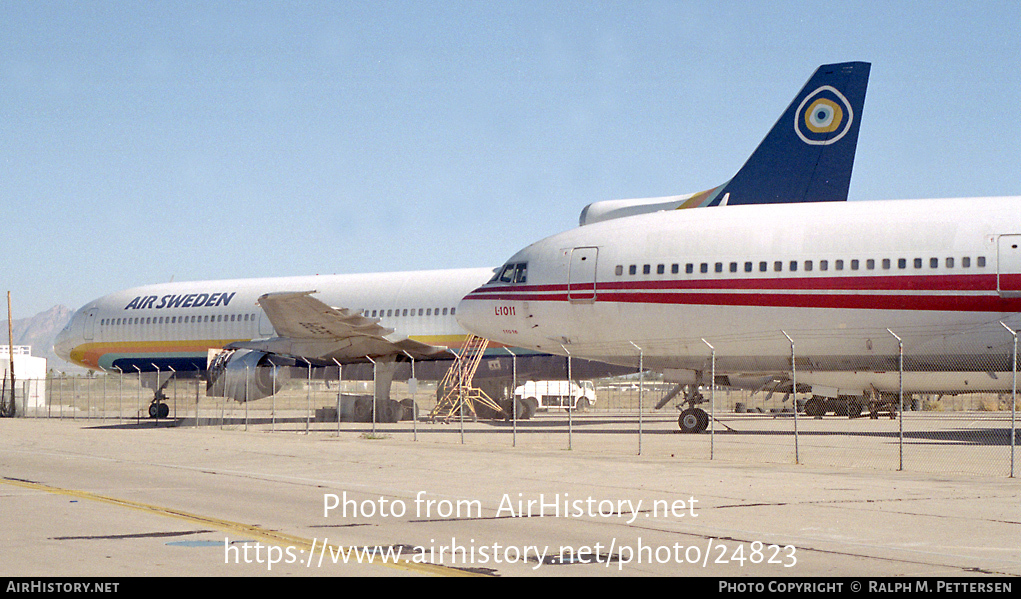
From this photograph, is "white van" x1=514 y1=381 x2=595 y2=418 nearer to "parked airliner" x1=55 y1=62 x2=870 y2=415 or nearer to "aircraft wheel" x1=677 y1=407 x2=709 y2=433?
"parked airliner" x1=55 y1=62 x2=870 y2=415

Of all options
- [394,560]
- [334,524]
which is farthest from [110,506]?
[394,560]

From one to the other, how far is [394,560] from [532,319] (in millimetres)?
18011

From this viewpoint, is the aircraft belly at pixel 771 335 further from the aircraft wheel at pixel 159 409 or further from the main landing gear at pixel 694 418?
the aircraft wheel at pixel 159 409

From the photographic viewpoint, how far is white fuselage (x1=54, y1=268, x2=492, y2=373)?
1321 inches

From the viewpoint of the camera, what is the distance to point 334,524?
963cm

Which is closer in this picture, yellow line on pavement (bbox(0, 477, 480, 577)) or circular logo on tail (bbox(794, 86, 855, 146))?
yellow line on pavement (bbox(0, 477, 480, 577))

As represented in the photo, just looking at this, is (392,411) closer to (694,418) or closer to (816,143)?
(694,418)

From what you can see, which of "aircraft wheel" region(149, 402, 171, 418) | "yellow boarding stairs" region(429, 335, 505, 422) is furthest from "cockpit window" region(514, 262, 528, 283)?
"aircraft wheel" region(149, 402, 171, 418)

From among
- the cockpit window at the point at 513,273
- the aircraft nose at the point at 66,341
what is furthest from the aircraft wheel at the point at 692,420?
the aircraft nose at the point at 66,341

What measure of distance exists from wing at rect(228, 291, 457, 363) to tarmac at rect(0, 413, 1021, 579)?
10.7 m

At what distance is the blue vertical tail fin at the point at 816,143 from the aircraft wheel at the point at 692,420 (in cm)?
681

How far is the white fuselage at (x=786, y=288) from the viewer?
2156 cm

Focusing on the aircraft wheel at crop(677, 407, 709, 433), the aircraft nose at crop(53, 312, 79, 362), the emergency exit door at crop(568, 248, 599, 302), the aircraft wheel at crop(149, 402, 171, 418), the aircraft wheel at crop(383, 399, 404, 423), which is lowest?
the aircraft wheel at crop(149, 402, 171, 418)

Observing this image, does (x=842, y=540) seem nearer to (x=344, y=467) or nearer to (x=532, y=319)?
(x=344, y=467)
